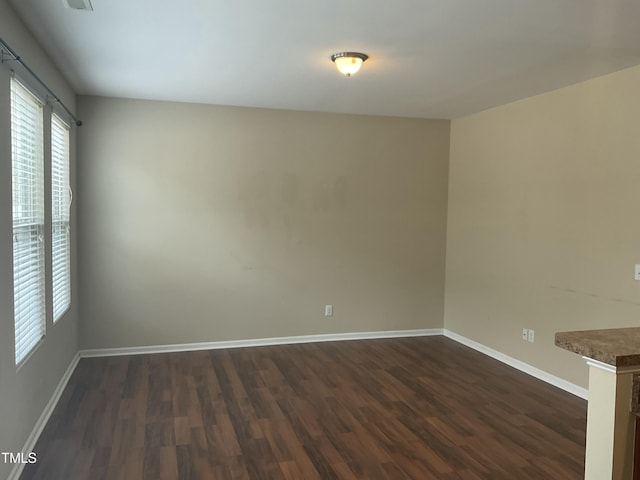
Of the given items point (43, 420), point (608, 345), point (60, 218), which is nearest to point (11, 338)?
point (43, 420)

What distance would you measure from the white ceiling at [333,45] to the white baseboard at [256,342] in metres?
2.41

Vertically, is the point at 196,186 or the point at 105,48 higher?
the point at 105,48

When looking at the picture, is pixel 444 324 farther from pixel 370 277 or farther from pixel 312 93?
pixel 312 93

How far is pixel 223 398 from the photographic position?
370 cm

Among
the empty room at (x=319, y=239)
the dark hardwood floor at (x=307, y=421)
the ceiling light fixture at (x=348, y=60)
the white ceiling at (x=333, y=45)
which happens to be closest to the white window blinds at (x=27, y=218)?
the empty room at (x=319, y=239)

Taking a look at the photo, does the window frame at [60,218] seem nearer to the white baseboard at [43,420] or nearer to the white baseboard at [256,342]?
the white baseboard at [43,420]

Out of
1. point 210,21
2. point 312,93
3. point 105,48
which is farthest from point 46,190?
point 312,93

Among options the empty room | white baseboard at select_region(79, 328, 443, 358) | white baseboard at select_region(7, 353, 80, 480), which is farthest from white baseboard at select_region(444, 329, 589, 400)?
white baseboard at select_region(7, 353, 80, 480)

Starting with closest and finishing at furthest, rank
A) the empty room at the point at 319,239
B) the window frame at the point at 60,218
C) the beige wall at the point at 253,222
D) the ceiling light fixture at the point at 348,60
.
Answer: the empty room at the point at 319,239 → the ceiling light fixture at the point at 348,60 → the window frame at the point at 60,218 → the beige wall at the point at 253,222

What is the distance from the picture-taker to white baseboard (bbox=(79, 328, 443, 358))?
4734 mm

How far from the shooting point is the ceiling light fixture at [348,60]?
3.19 meters

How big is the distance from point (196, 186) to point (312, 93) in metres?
1.47

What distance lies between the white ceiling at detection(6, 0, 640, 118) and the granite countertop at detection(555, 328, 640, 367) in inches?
65.5

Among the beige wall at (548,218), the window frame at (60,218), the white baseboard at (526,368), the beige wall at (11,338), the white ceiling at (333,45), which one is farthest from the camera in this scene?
the white baseboard at (526,368)
